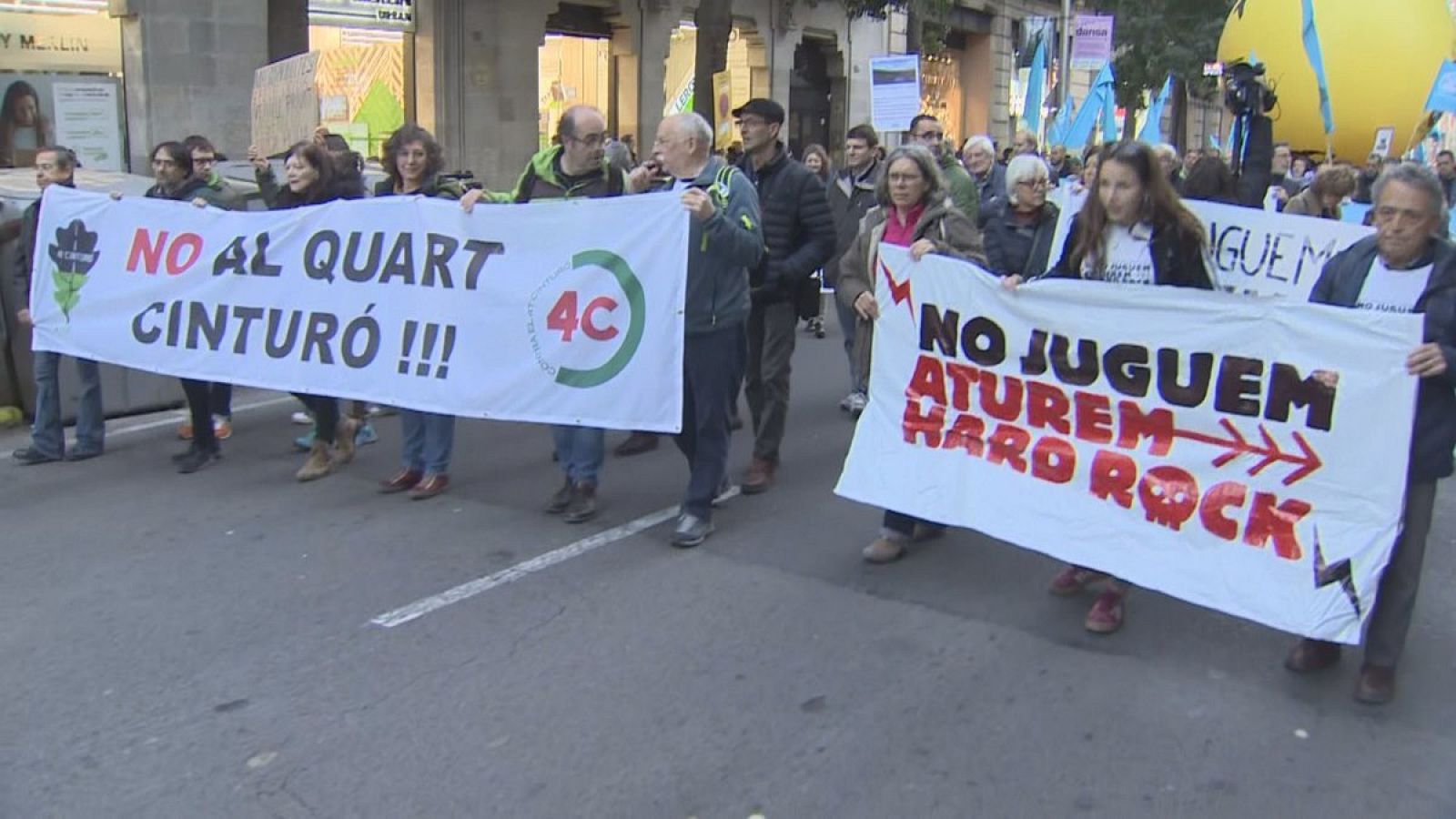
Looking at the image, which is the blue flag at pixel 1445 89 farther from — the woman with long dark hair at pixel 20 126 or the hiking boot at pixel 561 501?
the woman with long dark hair at pixel 20 126

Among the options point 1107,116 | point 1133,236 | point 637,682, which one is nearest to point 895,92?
point 1107,116

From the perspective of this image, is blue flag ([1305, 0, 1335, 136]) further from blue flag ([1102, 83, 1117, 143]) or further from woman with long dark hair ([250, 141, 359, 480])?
woman with long dark hair ([250, 141, 359, 480])

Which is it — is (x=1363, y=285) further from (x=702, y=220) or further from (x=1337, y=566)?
(x=702, y=220)

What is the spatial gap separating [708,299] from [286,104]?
5.68 metres

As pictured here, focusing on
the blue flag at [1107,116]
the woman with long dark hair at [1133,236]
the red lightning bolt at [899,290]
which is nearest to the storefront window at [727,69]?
the blue flag at [1107,116]

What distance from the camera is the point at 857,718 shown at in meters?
4.03

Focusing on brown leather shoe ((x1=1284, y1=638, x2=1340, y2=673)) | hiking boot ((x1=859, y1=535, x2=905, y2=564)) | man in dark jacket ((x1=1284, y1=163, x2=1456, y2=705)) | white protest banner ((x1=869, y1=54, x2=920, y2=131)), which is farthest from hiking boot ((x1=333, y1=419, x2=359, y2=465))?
white protest banner ((x1=869, y1=54, x2=920, y2=131))

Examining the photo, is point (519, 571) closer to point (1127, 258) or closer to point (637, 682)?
point (637, 682)

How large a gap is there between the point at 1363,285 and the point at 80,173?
8.71 meters

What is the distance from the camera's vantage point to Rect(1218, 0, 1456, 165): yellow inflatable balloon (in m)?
14.1

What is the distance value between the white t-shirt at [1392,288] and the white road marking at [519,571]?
3229 millimetres

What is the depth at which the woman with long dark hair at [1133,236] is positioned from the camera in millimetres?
4719

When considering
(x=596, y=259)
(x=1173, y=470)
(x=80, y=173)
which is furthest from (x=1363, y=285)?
(x=80, y=173)

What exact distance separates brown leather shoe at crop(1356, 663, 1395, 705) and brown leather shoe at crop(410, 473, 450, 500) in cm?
431
